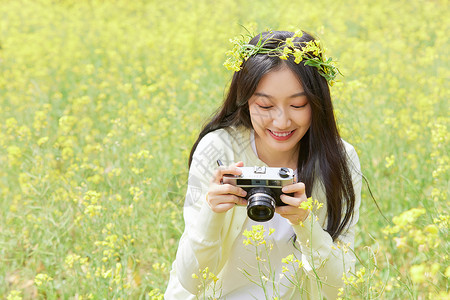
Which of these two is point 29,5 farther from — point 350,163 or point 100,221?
point 350,163

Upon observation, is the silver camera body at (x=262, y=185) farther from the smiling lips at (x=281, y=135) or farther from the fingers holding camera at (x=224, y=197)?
the smiling lips at (x=281, y=135)

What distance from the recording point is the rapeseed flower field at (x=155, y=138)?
190cm

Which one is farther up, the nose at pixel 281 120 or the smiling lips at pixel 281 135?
the nose at pixel 281 120

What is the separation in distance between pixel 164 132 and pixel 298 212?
1718 mm

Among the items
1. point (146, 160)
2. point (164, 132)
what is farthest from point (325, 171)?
point (164, 132)

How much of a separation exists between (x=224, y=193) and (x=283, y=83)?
14.9 inches

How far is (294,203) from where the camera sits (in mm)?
1222

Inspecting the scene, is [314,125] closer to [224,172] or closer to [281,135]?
[281,135]

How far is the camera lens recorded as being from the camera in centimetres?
117

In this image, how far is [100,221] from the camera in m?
2.03

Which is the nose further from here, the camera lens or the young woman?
the camera lens

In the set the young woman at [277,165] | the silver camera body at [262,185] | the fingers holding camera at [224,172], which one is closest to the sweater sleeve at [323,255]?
the young woman at [277,165]

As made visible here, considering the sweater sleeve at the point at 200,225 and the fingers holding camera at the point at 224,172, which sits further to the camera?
the sweater sleeve at the point at 200,225

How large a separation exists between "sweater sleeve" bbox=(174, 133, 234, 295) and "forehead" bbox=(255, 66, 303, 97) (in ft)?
0.90
